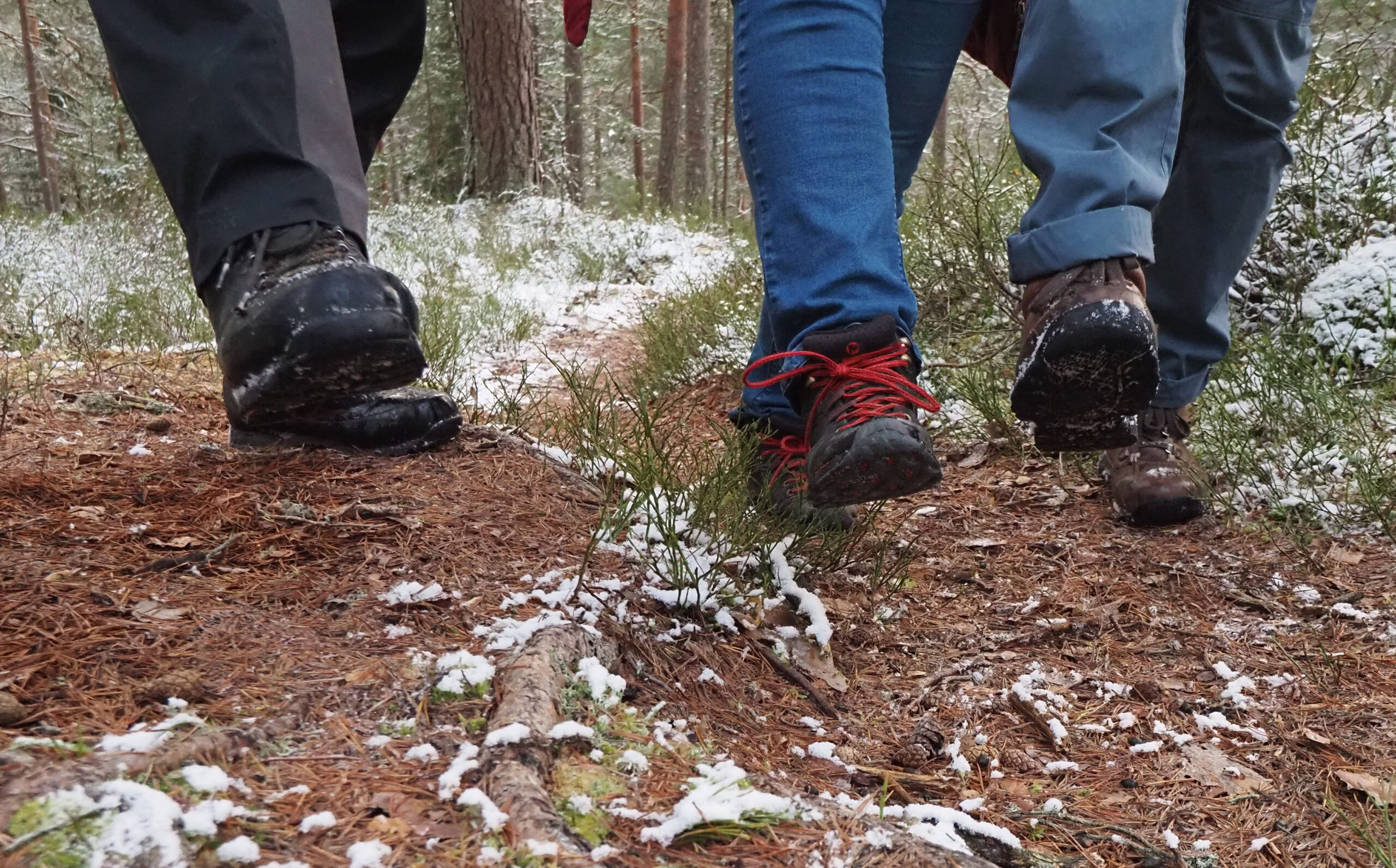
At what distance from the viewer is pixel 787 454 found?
193 cm

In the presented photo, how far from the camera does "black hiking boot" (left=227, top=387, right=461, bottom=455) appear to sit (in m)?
1.93

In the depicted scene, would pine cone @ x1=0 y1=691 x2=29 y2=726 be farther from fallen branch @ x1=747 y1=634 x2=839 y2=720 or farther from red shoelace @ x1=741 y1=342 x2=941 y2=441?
red shoelace @ x1=741 y1=342 x2=941 y2=441

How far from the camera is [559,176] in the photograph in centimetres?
984

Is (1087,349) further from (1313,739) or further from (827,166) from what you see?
(1313,739)

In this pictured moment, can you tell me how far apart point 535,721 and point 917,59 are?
5.39 feet

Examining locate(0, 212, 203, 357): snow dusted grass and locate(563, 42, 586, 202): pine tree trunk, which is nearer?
locate(0, 212, 203, 357): snow dusted grass

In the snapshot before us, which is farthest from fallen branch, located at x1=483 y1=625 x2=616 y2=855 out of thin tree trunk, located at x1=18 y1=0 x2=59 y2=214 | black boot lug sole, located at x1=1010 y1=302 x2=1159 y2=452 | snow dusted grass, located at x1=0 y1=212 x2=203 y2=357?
thin tree trunk, located at x1=18 y1=0 x2=59 y2=214

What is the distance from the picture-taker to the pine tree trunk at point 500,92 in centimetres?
844

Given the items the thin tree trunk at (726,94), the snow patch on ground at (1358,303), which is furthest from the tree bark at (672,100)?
the snow patch on ground at (1358,303)

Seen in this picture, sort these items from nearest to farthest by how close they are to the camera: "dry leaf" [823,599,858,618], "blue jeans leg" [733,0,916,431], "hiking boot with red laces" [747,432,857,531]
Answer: "blue jeans leg" [733,0,916,431], "dry leaf" [823,599,858,618], "hiking boot with red laces" [747,432,857,531]

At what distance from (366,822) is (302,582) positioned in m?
0.58

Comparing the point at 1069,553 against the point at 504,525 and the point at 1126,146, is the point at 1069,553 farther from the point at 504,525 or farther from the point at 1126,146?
the point at 504,525

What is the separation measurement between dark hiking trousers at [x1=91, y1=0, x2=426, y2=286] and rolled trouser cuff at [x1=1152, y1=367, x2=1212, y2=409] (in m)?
1.89

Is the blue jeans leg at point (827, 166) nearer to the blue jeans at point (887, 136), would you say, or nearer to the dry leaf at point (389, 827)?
the blue jeans at point (887, 136)
